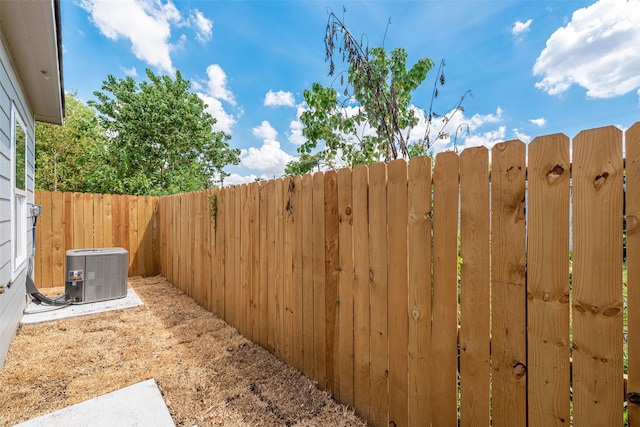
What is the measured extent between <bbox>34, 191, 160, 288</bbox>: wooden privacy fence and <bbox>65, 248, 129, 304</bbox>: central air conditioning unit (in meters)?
1.22

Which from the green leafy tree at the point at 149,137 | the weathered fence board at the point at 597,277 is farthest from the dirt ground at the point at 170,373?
the green leafy tree at the point at 149,137

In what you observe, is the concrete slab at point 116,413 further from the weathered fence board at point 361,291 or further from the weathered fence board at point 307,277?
the weathered fence board at point 361,291

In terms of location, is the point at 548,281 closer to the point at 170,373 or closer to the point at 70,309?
the point at 170,373

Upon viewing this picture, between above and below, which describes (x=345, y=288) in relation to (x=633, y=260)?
below

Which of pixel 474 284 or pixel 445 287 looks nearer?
pixel 474 284

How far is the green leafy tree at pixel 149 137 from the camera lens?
9648 mm

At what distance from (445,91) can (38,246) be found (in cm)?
658

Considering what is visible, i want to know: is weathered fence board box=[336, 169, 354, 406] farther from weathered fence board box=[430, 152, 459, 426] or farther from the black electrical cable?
the black electrical cable

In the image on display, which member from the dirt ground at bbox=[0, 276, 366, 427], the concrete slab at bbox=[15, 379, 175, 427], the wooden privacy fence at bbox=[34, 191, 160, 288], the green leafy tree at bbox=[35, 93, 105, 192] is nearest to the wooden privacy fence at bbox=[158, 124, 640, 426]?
the dirt ground at bbox=[0, 276, 366, 427]

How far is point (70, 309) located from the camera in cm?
396

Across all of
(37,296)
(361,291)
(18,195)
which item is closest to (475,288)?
(361,291)

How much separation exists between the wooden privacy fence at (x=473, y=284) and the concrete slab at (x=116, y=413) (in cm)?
101

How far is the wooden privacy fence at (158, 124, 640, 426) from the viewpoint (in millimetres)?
1024

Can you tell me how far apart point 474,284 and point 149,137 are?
37.1 ft
